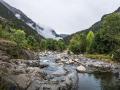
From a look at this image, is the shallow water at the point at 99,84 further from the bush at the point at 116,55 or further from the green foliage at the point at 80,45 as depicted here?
the green foliage at the point at 80,45

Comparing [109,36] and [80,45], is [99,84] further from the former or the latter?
[80,45]

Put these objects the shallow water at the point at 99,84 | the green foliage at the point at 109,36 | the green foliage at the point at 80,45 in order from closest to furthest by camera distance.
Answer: the shallow water at the point at 99,84 → the green foliage at the point at 109,36 → the green foliage at the point at 80,45

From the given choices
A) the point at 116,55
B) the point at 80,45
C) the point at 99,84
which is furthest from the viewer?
the point at 80,45

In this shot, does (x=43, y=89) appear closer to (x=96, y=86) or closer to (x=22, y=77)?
(x=22, y=77)

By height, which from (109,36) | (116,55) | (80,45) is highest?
(109,36)

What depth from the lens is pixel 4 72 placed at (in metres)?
36.4

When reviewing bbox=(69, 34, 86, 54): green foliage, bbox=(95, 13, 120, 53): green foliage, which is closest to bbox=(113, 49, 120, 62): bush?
bbox=(95, 13, 120, 53): green foliage

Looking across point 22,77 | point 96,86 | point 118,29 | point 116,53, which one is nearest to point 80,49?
point 118,29

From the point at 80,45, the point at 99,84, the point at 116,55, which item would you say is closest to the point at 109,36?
the point at 116,55

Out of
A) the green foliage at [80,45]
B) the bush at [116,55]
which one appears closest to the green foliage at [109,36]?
the bush at [116,55]

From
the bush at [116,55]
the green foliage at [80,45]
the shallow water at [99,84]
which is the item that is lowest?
the shallow water at [99,84]

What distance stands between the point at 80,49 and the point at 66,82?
107 meters

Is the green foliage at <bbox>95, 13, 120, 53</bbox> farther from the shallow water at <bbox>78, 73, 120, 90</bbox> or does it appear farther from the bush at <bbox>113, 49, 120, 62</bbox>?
the shallow water at <bbox>78, 73, 120, 90</bbox>

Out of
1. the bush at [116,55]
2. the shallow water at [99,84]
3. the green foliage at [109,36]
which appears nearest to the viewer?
the shallow water at [99,84]
